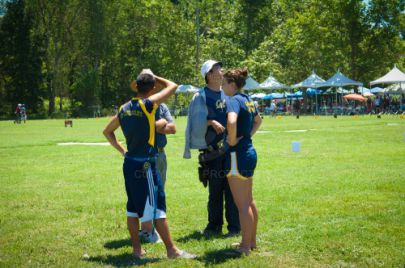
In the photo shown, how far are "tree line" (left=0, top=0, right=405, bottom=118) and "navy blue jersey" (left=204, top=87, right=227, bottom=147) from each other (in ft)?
198

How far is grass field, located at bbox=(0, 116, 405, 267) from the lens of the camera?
253 inches

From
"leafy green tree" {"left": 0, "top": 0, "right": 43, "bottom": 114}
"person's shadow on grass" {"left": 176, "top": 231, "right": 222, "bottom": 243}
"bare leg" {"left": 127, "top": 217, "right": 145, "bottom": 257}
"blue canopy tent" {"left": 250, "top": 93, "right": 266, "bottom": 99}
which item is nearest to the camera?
"bare leg" {"left": 127, "top": 217, "right": 145, "bottom": 257}

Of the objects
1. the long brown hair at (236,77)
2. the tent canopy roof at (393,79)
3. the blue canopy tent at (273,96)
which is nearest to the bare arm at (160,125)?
the long brown hair at (236,77)

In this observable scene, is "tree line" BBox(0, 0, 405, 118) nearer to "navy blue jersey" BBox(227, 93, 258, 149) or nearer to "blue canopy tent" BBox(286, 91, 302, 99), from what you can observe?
"blue canopy tent" BBox(286, 91, 302, 99)

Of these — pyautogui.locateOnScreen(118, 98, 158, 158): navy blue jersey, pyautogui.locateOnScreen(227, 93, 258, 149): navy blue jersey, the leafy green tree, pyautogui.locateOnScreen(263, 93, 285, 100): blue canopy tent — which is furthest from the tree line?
pyautogui.locateOnScreen(118, 98, 158, 158): navy blue jersey

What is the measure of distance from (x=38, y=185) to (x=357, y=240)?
24.8 feet

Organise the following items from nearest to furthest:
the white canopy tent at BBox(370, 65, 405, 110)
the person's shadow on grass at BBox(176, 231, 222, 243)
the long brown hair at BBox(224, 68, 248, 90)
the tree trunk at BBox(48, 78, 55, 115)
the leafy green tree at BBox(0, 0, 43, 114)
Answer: the long brown hair at BBox(224, 68, 248, 90) < the person's shadow on grass at BBox(176, 231, 222, 243) < the white canopy tent at BBox(370, 65, 405, 110) < the leafy green tree at BBox(0, 0, 43, 114) < the tree trunk at BBox(48, 78, 55, 115)

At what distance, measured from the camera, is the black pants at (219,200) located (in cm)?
773

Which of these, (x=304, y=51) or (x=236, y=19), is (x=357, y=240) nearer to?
(x=304, y=51)

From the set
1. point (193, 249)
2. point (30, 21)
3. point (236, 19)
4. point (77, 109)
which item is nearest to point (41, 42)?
point (30, 21)

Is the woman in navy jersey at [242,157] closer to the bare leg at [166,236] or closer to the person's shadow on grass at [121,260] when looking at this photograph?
the bare leg at [166,236]

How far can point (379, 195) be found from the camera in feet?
31.7

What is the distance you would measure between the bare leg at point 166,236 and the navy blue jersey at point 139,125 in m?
0.77

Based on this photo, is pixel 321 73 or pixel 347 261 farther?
pixel 321 73
